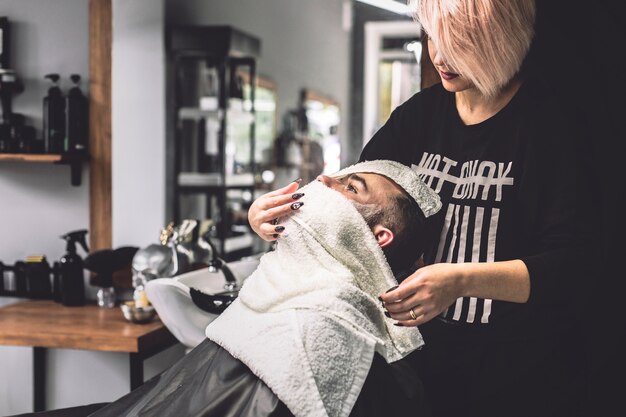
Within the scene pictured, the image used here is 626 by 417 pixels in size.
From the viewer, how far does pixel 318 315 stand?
1.27 metres

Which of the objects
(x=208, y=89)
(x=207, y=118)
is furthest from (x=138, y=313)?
(x=208, y=89)

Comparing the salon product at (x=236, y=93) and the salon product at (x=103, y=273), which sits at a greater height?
the salon product at (x=236, y=93)

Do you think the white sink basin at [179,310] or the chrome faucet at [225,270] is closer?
the white sink basin at [179,310]

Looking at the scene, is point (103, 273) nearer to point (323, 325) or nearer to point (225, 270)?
point (225, 270)

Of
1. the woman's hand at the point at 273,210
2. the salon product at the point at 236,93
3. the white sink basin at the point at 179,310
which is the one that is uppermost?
the salon product at the point at 236,93

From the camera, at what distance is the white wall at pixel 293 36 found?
2762mm

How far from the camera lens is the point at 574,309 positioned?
1.57m

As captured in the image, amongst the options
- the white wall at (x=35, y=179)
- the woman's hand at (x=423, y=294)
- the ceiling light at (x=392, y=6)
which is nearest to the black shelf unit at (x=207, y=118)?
the white wall at (x=35, y=179)

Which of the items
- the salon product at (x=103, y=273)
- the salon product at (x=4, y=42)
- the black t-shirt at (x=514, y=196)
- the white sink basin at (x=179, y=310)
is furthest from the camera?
the salon product at (x=4, y=42)

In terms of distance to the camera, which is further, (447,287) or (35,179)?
(35,179)

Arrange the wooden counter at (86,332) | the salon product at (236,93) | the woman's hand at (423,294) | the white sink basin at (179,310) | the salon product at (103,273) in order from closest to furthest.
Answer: the woman's hand at (423,294)
the white sink basin at (179,310)
the wooden counter at (86,332)
the salon product at (103,273)
the salon product at (236,93)

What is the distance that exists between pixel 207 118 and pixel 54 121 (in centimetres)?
83

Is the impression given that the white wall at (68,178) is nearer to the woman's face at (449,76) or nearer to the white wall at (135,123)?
the white wall at (135,123)

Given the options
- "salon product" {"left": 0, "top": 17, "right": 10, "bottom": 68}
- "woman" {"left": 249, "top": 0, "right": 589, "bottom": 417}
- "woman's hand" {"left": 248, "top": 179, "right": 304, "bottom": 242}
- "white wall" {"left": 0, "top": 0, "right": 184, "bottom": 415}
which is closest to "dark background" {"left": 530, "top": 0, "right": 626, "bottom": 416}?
"woman" {"left": 249, "top": 0, "right": 589, "bottom": 417}
